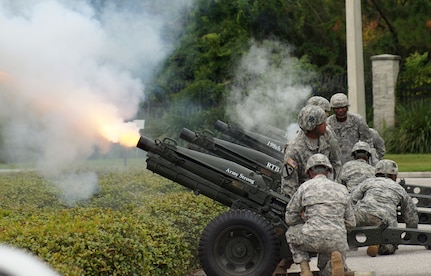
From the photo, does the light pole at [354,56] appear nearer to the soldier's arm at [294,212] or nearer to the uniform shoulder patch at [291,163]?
the uniform shoulder patch at [291,163]

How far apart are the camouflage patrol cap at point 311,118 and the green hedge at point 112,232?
4.72 feet

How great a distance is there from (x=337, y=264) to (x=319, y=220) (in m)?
0.50

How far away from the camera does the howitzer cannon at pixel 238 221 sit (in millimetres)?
10641

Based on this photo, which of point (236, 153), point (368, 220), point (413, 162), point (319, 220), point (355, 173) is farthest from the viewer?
point (413, 162)

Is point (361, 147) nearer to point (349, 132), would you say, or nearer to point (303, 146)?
point (349, 132)

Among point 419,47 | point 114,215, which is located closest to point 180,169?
point 114,215

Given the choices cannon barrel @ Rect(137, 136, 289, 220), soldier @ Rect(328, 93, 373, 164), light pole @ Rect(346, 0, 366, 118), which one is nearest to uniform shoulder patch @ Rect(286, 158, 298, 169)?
cannon barrel @ Rect(137, 136, 289, 220)

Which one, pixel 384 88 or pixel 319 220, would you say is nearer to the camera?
pixel 319 220

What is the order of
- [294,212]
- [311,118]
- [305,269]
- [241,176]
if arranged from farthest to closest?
[311,118], [241,176], [294,212], [305,269]

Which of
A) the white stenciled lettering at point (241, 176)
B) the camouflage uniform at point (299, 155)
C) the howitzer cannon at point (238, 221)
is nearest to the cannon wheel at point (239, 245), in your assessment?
the howitzer cannon at point (238, 221)

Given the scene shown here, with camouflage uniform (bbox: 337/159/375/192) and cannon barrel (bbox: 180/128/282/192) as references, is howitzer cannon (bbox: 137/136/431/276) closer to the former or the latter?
camouflage uniform (bbox: 337/159/375/192)

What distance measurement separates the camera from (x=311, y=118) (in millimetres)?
11594

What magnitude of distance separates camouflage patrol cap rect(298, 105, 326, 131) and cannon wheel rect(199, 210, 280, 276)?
130cm

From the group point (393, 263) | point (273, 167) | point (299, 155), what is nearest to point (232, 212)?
point (299, 155)
